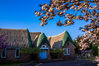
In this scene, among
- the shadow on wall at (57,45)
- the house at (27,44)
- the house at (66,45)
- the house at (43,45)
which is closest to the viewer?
the house at (27,44)

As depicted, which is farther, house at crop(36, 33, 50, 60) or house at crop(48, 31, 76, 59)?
house at crop(48, 31, 76, 59)

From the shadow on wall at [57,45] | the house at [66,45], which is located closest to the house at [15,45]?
the shadow on wall at [57,45]

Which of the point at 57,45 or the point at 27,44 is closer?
the point at 27,44

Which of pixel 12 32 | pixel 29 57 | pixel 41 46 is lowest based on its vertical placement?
pixel 29 57

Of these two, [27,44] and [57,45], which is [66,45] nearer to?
[57,45]

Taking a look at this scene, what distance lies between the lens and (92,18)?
788 cm

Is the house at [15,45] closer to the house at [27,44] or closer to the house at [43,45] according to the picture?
the house at [27,44]

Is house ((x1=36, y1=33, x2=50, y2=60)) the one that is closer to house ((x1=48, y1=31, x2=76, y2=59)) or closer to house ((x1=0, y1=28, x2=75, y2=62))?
house ((x1=0, y1=28, x2=75, y2=62))

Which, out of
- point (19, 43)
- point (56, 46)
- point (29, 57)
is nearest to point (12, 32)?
point (19, 43)

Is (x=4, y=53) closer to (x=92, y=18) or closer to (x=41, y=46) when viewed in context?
(x=41, y=46)

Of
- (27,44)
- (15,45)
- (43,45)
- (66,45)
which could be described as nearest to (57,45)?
(66,45)

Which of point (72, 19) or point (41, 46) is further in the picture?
point (41, 46)

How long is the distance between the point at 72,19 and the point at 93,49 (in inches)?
1729

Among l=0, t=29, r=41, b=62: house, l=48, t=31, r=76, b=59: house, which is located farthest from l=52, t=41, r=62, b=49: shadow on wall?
l=0, t=29, r=41, b=62: house
